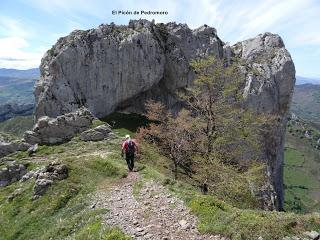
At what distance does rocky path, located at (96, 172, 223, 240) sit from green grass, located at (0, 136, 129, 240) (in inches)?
40.6

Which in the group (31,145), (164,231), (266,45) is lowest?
(31,145)

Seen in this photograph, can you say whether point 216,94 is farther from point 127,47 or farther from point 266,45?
point 266,45

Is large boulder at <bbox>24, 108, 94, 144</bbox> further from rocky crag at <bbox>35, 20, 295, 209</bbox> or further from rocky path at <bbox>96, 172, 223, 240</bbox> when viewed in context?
rocky path at <bbox>96, 172, 223, 240</bbox>

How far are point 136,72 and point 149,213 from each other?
278 feet

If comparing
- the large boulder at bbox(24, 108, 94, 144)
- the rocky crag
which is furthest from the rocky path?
the rocky crag

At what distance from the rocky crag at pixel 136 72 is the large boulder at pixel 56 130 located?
29826mm

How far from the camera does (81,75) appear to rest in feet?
356

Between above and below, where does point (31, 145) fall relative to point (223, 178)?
below

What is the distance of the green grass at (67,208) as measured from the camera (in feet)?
96.4

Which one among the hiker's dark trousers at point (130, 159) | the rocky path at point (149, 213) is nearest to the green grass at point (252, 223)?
the rocky path at point (149, 213)

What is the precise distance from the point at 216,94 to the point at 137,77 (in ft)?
207

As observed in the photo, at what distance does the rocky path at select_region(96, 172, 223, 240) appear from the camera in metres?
24.4

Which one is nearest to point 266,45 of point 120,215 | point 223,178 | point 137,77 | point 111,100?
point 137,77

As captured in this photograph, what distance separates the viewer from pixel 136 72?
110m
